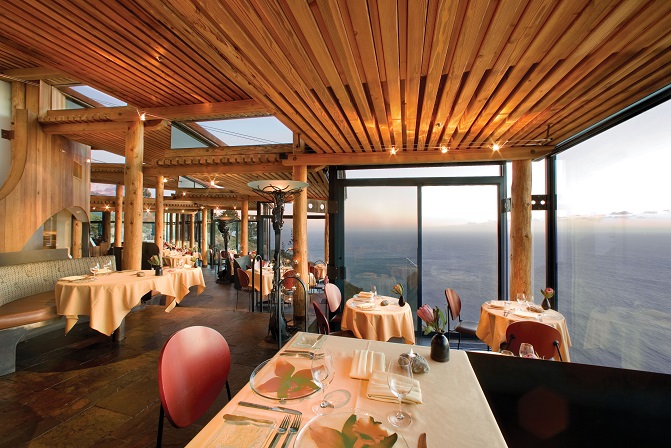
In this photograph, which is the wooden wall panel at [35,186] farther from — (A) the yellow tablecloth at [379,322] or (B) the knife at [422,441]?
(B) the knife at [422,441]

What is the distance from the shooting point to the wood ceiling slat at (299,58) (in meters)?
1.71

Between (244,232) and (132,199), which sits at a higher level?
(132,199)

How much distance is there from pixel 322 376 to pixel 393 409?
0.33 m

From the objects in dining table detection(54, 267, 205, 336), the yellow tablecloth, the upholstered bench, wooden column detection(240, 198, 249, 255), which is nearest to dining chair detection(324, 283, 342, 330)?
the yellow tablecloth

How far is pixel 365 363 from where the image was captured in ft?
4.83

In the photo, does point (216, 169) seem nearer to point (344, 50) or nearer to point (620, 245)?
point (344, 50)

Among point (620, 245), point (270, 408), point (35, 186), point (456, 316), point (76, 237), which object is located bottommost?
point (456, 316)

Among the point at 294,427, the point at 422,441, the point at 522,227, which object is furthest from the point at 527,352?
the point at 522,227

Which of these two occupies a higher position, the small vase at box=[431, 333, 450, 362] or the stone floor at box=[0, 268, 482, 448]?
the small vase at box=[431, 333, 450, 362]

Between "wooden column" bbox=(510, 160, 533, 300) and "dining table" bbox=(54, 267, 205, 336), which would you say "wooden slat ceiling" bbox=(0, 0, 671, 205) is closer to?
"wooden column" bbox=(510, 160, 533, 300)

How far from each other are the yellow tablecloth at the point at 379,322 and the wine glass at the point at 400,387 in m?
1.93

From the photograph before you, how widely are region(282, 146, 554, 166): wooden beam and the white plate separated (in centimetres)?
397

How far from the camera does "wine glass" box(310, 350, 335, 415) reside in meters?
1.12

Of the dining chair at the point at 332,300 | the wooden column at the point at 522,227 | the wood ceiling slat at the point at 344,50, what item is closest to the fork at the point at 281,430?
the wood ceiling slat at the point at 344,50
